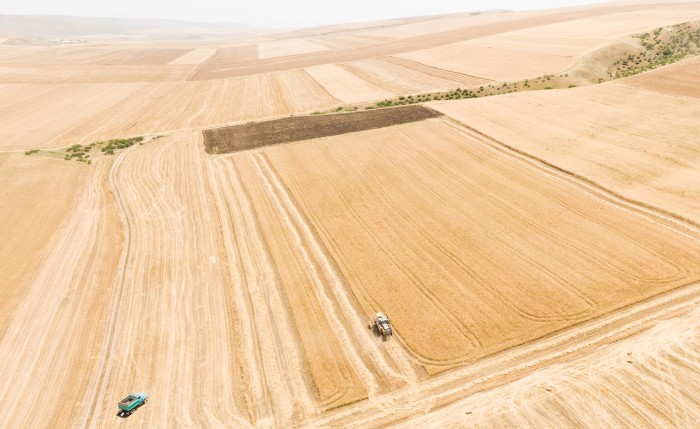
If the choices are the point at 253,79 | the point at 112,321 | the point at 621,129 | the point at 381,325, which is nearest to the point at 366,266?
the point at 381,325

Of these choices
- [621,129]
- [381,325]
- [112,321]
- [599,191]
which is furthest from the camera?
[621,129]

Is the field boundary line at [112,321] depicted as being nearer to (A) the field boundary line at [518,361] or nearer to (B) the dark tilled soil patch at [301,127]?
(A) the field boundary line at [518,361]

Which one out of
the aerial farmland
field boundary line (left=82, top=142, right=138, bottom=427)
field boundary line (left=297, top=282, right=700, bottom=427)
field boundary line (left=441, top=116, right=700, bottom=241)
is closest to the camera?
field boundary line (left=297, top=282, right=700, bottom=427)

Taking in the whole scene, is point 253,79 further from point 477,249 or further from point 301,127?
point 477,249

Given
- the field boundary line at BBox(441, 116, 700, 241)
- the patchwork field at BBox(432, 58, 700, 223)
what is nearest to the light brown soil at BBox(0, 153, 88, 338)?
the field boundary line at BBox(441, 116, 700, 241)

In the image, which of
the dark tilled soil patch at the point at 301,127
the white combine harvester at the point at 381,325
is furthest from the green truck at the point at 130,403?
the dark tilled soil patch at the point at 301,127

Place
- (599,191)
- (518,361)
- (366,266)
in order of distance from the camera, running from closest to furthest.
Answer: (518,361) → (366,266) → (599,191)

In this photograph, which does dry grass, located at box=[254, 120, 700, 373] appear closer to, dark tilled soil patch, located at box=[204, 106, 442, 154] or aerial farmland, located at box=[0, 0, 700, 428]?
aerial farmland, located at box=[0, 0, 700, 428]
